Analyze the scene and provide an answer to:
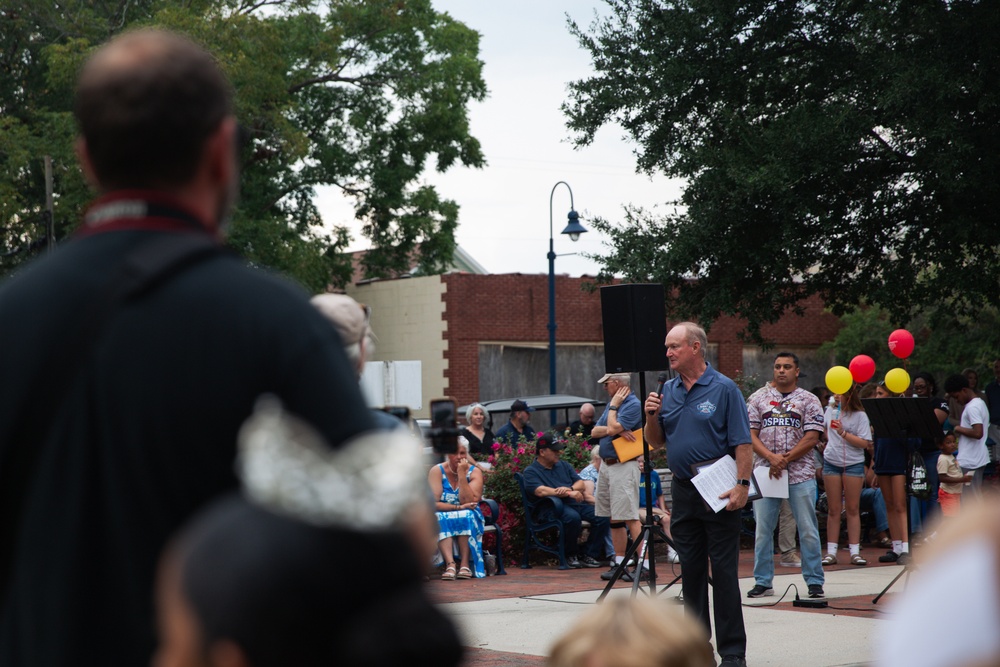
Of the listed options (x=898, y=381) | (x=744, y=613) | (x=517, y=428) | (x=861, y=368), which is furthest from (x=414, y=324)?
(x=744, y=613)

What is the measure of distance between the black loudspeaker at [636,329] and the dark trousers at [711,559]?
1.88 m

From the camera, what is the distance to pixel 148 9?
A: 3038 cm

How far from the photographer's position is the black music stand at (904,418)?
10859mm

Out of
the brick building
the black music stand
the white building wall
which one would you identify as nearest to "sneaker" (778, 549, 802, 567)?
the black music stand

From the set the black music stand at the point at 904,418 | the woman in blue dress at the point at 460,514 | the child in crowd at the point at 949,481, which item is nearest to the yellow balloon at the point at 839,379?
the child in crowd at the point at 949,481

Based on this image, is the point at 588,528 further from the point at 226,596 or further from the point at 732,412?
the point at 226,596

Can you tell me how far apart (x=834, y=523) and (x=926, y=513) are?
140cm

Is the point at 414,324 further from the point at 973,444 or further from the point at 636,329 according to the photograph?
the point at 636,329

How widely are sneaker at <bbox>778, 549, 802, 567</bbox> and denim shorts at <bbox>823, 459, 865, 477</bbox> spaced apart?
1.15m

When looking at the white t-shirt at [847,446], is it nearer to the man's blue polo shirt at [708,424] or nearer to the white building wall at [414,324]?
the man's blue polo shirt at [708,424]

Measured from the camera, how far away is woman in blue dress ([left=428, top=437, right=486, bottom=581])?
536 inches

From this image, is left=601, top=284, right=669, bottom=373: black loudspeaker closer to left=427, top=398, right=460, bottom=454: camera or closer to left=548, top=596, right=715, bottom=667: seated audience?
left=427, top=398, right=460, bottom=454: camera

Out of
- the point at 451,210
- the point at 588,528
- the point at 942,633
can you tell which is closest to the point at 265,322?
the point at 942,633

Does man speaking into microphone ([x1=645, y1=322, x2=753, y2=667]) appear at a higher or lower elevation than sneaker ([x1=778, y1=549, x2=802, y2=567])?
higher
